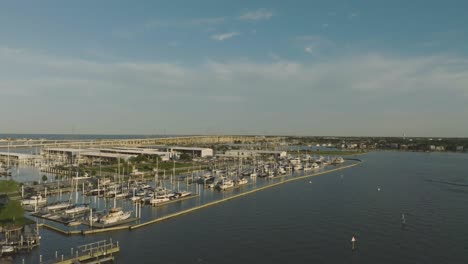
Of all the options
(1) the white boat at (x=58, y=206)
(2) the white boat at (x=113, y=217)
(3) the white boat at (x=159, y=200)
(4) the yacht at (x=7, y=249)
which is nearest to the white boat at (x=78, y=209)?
(1) the white boat at (x=58, y=206)

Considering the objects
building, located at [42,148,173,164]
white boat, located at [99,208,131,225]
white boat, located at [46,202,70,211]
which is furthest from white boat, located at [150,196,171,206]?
building, located at [42,148,173,164]

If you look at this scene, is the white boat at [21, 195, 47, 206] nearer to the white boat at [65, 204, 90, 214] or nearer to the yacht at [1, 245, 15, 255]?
the white boat at [65, 204, 90, 214]

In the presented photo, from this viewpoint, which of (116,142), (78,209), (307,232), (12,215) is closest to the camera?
(12,215)

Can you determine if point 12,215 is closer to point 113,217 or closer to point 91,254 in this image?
point 113,217

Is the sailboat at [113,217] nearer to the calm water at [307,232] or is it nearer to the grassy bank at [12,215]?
the calm water at [307,232]

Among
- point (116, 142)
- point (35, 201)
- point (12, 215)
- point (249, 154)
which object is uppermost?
point (116, 142)

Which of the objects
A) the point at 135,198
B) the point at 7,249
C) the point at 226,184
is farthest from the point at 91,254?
the point at 226,184
